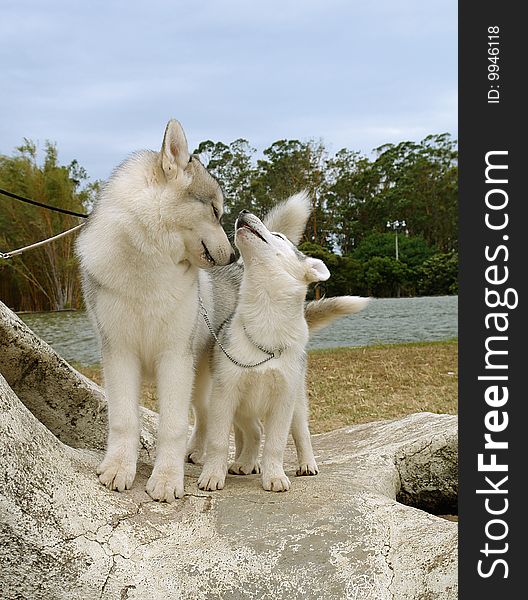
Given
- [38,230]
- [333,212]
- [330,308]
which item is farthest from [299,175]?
[330,308]

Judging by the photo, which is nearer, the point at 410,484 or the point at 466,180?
the point at 466,180

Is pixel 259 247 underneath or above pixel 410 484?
above

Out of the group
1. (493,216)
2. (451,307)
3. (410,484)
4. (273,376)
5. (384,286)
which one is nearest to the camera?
(493,216)

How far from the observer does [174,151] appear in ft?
8.87

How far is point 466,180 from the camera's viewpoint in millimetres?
2455

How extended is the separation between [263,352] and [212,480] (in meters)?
0.54

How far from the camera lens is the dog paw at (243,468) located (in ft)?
10.7

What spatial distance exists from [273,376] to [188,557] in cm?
79

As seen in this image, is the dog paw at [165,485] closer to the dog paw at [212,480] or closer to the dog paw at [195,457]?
the dog paw at [212,480]

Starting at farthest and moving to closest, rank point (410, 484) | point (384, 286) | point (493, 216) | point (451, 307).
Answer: point (384, 286), point (451, 307), point (410, 484), point (493, 216)

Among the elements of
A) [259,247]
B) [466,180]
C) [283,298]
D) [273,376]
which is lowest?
[273,376]

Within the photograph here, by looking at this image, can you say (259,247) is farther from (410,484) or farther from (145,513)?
(410,484)

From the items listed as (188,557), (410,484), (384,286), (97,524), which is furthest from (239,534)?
(384,286)

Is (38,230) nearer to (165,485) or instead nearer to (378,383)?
(378,383)
